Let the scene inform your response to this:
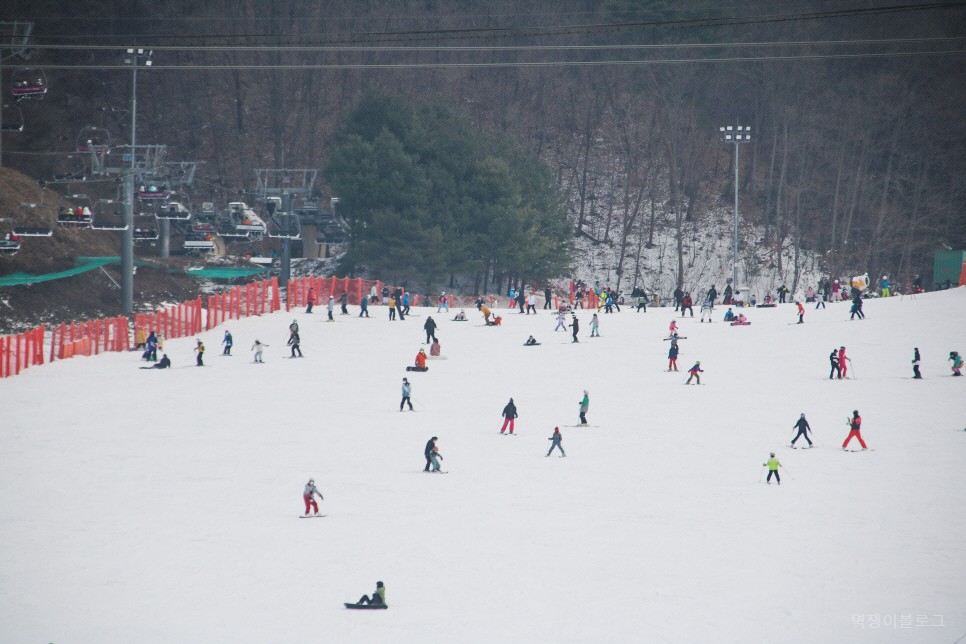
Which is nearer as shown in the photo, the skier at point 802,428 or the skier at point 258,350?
the skier at point 802,428

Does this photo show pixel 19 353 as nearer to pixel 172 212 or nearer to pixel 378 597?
pixel 172 212

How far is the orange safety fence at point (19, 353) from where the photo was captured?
40.2 metres

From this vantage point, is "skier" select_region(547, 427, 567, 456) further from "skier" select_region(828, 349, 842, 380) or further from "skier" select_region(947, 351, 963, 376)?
"skier" select_region(947, 351, 963, 376)

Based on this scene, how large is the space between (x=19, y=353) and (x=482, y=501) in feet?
66.3

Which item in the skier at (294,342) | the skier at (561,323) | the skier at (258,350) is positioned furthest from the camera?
the skier at (561,323)

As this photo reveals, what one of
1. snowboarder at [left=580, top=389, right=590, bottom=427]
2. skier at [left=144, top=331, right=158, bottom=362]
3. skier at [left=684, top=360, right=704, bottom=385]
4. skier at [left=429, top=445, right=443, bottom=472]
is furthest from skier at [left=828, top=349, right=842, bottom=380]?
skier at [left=144, top=331, right=158, bottom=362]

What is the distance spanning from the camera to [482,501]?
89.5ft

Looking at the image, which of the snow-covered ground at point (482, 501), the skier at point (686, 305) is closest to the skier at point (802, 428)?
the snow-covered ground at point (482, 501)

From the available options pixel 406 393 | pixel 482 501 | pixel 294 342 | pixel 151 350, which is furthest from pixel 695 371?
pixel 151 350

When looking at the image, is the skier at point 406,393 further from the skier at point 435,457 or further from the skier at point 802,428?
the skier at point 802,428

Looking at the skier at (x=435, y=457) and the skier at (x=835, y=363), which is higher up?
the skier at (x=835, y=363)

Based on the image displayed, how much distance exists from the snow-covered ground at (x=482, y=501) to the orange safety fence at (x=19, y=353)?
62cm

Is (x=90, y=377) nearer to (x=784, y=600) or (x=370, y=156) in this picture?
(x=784, y=600)

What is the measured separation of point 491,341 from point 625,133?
45765mm
